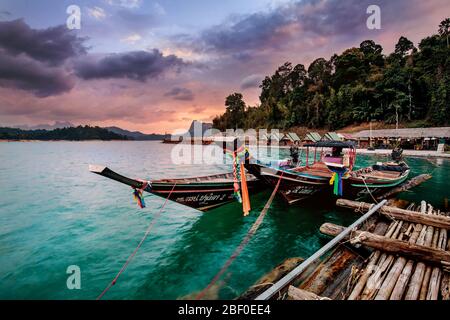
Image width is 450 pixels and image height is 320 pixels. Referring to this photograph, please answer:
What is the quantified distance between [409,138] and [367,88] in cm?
2277

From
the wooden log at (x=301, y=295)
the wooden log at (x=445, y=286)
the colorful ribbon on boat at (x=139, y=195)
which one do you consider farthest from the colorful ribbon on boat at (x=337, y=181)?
the colorful ribbon on boat at (x=139, y=195)

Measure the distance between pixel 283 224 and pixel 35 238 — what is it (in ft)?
36.2

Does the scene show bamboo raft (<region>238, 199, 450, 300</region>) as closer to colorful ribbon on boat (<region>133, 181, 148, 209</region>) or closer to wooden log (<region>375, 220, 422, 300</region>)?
wooden log (<region>375, 220, 422, 300</region>)

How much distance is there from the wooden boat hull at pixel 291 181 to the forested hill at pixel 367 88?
160 feet

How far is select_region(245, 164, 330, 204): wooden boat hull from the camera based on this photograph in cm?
902

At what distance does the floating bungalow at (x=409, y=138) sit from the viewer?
114 ft

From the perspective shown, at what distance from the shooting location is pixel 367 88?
182 ft

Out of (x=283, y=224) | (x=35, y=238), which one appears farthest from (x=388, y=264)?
(x=35, y=238)

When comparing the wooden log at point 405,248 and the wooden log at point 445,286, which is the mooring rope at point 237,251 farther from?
the wooden log at point 445,286

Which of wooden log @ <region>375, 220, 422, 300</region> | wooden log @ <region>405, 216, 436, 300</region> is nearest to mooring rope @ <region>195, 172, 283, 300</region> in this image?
wooden log @ <region>375, 220, 422, 300</region>

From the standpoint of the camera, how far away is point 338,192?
984 centimetres

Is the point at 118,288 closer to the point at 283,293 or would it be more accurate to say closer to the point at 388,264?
the point at 283,293

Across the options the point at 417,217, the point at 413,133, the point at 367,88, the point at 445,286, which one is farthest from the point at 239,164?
the point at 367,88

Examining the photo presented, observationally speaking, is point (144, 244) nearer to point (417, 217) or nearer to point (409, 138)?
point (417, 217)
